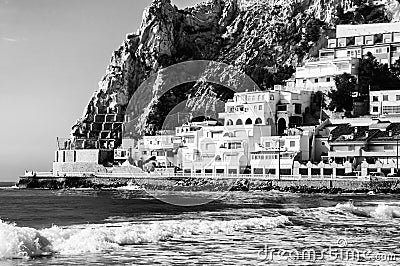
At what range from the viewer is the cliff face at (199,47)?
113 metres

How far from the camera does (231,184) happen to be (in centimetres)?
7838

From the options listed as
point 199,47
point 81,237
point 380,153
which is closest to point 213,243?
point 81,237

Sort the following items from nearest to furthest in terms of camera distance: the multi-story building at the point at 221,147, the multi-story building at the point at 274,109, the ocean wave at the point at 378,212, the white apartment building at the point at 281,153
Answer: the ocean wave at the point at 378,212, the white apartment building at the point at 281,153, the multi-story building at the point at 221,147, the multi-story building at the point at 274,109

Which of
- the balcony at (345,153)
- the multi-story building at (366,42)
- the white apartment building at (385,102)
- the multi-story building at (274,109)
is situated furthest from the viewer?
the multi-story building at (366,42)

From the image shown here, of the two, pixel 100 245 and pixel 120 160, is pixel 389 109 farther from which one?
pixel 100 245

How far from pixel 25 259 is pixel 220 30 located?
4623 inches

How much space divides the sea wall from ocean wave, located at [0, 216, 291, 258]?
39691 mm

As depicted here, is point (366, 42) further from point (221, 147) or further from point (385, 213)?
point (385, 213)

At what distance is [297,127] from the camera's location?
8375cm

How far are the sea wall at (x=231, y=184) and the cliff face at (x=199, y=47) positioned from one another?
17.4 m


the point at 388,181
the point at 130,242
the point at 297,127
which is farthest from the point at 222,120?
the point at 130,242

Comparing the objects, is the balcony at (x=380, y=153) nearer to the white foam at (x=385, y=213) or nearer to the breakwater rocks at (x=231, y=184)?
the breakwater rocks at (x=231, y=184)

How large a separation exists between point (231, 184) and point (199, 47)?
198 ft

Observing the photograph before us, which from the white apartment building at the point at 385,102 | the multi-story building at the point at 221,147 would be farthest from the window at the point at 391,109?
the multi-story building at the point at 221,147
